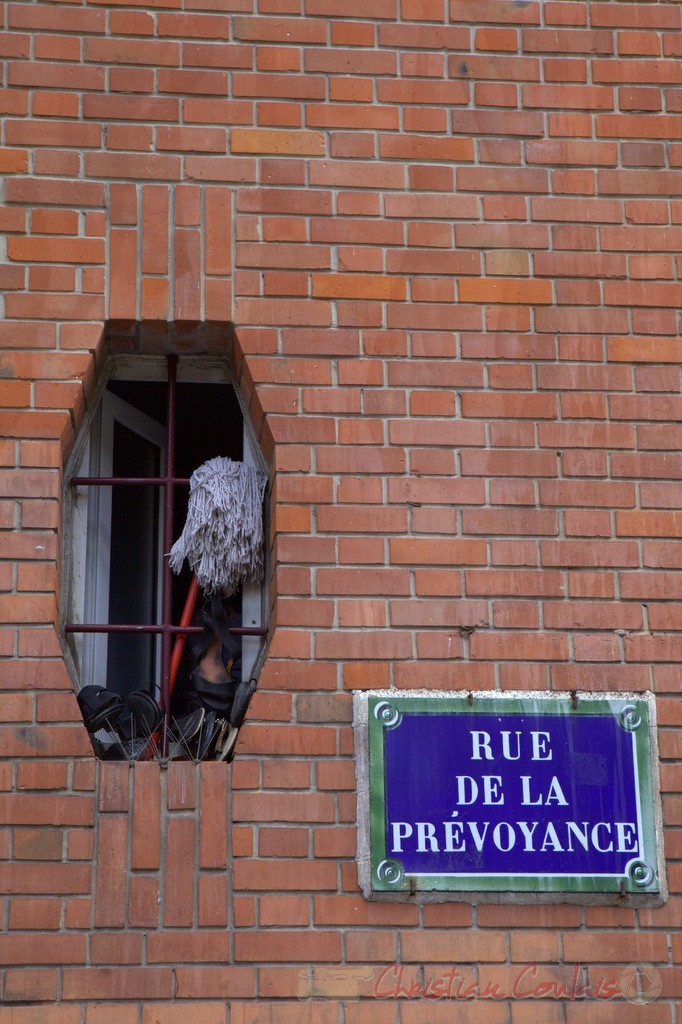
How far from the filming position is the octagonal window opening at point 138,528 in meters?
3.65

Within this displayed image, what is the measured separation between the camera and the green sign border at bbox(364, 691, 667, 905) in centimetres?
326

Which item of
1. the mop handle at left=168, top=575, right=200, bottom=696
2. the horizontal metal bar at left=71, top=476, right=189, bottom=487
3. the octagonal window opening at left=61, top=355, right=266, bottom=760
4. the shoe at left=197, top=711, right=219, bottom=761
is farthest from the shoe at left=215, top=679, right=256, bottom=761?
the horizontal metal bar at left=71, top=476, right=189, bottom=487

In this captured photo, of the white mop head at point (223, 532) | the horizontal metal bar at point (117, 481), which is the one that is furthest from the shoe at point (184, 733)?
the horizontal metal bar at point (117, 481)

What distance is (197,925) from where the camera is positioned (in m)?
3.20

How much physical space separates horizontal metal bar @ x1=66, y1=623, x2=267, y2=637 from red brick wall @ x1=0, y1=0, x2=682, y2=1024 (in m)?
0.19

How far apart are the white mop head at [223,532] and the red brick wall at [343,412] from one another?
0.57 ft

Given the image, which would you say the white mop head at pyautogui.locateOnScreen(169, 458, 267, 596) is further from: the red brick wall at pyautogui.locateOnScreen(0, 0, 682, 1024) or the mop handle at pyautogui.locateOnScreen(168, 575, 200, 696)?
the red brick wall at pyautogui.locateOnScreen(0, 0, 682, 1024)

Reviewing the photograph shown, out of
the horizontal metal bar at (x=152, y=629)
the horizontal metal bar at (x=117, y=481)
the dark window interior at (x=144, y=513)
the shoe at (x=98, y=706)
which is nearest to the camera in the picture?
the shoe at (x=98, y=706)

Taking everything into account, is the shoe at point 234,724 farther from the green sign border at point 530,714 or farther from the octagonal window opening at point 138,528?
the green sign border at point 530,714

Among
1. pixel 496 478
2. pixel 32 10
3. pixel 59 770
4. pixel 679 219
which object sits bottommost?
pixel 59 770

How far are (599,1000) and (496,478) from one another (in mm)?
1316

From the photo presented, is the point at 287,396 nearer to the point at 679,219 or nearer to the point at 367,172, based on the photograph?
the point at 367,172

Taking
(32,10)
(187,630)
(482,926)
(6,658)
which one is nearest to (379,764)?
(482,926)

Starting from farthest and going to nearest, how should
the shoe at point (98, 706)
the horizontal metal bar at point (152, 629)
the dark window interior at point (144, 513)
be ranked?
1. the dark window interior at point (144, 513)
2. the horizontal metal bar at point (152, 629)
3. the shoe at point (98, 706)
